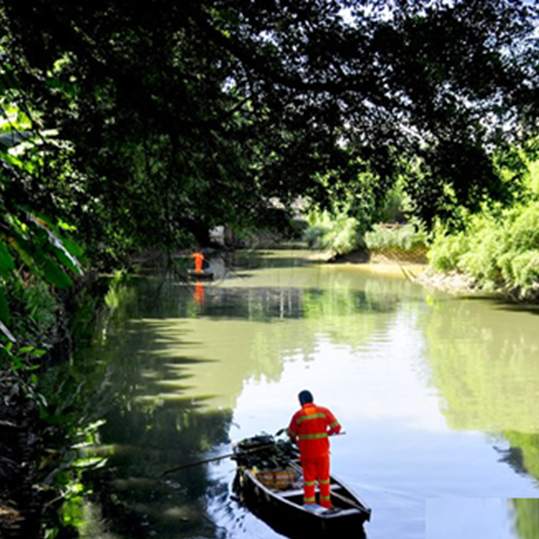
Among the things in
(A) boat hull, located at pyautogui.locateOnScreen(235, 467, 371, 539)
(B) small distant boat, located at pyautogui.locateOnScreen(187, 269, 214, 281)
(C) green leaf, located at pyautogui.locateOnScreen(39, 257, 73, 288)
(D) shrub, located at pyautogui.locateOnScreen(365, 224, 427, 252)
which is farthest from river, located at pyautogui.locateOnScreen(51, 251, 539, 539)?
(D) shrub, located at pyautogui.locateOnScreen(365, 224, 427, 252)

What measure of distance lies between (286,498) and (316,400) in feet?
21.2

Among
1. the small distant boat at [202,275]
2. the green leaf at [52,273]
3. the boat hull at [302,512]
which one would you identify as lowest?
the boat hull at [302,512]

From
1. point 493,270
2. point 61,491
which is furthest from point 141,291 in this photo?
point 61,491

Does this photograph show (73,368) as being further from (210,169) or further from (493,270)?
(493,270)

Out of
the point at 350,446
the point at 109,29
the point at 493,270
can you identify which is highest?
the point at 109,29

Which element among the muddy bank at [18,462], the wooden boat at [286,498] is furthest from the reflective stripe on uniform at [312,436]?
the muddy bank at [18,462]

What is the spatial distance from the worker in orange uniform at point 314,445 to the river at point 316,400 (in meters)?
0.65

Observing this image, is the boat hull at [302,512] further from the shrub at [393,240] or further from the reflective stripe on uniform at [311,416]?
the shrub at [393,240]

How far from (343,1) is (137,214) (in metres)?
2.66

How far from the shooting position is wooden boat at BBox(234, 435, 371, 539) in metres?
8.98

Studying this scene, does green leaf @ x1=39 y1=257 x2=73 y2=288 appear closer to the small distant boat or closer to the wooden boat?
the wooden boat

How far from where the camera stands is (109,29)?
579cm

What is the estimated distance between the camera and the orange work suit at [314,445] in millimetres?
9375

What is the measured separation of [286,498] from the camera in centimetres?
965
